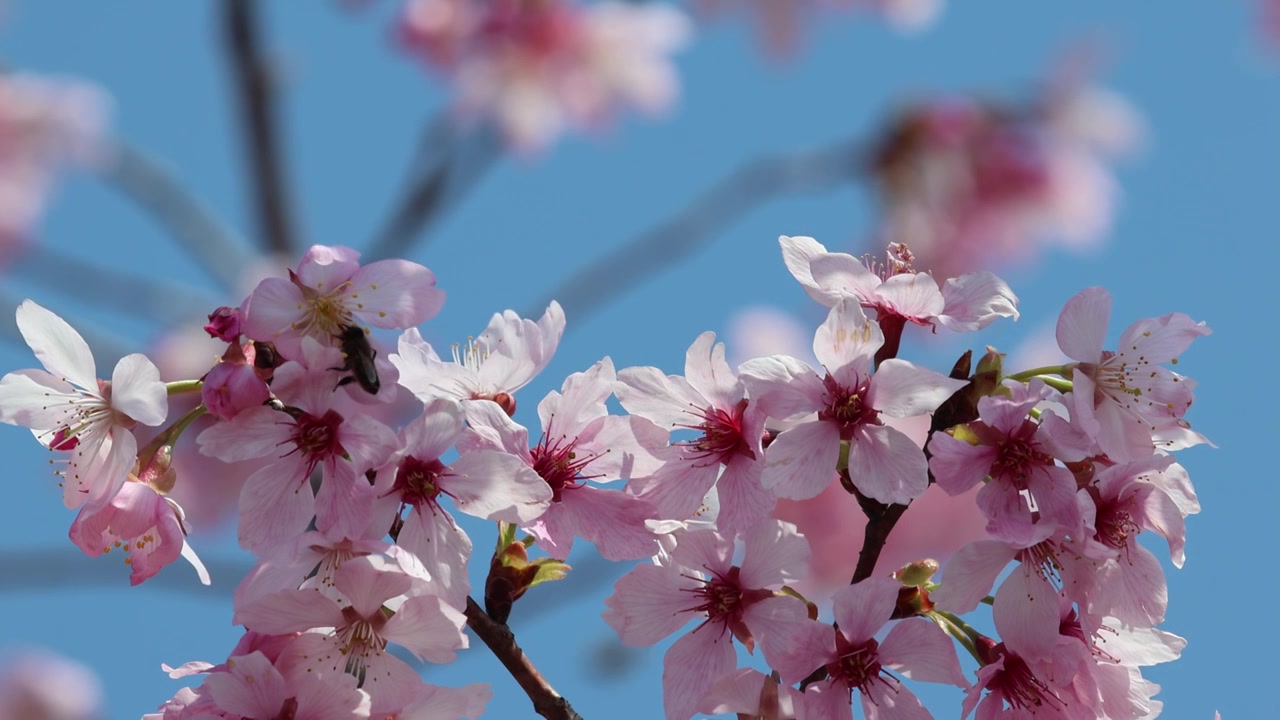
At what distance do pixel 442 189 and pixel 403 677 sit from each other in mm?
2791

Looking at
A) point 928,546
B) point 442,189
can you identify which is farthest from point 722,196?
point 928,546

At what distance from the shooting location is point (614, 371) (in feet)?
4.02

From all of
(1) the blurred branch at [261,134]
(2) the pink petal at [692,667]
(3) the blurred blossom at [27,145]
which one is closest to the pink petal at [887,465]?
(2) the pink petal at [692,667]

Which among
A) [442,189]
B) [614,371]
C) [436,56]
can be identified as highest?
[436,56]

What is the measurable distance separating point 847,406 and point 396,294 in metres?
0.44

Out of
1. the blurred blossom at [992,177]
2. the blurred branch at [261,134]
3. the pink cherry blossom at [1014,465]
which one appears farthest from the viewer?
the blurred blossom at [992,177]

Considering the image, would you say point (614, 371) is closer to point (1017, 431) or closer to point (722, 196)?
point (1017, 431)

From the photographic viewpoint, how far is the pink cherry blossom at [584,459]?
1169 mm

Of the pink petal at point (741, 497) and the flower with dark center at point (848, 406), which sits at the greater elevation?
the flower with dark center at point (848, 406)

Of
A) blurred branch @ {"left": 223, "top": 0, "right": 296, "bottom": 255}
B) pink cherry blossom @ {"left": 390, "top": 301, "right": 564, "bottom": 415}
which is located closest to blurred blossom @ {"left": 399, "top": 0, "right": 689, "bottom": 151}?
blurred branch @ {"left": 223, "top": 0, "right": 296, "bottom": 255}

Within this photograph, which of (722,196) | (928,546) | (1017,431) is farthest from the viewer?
(722,196)

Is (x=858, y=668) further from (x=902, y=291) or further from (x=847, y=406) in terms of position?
(x=902, y=291)

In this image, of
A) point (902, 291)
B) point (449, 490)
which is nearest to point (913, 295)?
point (902, 291)

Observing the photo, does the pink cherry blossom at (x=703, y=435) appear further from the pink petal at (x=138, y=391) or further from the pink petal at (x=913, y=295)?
the pink petal at (x=138, y=391)
